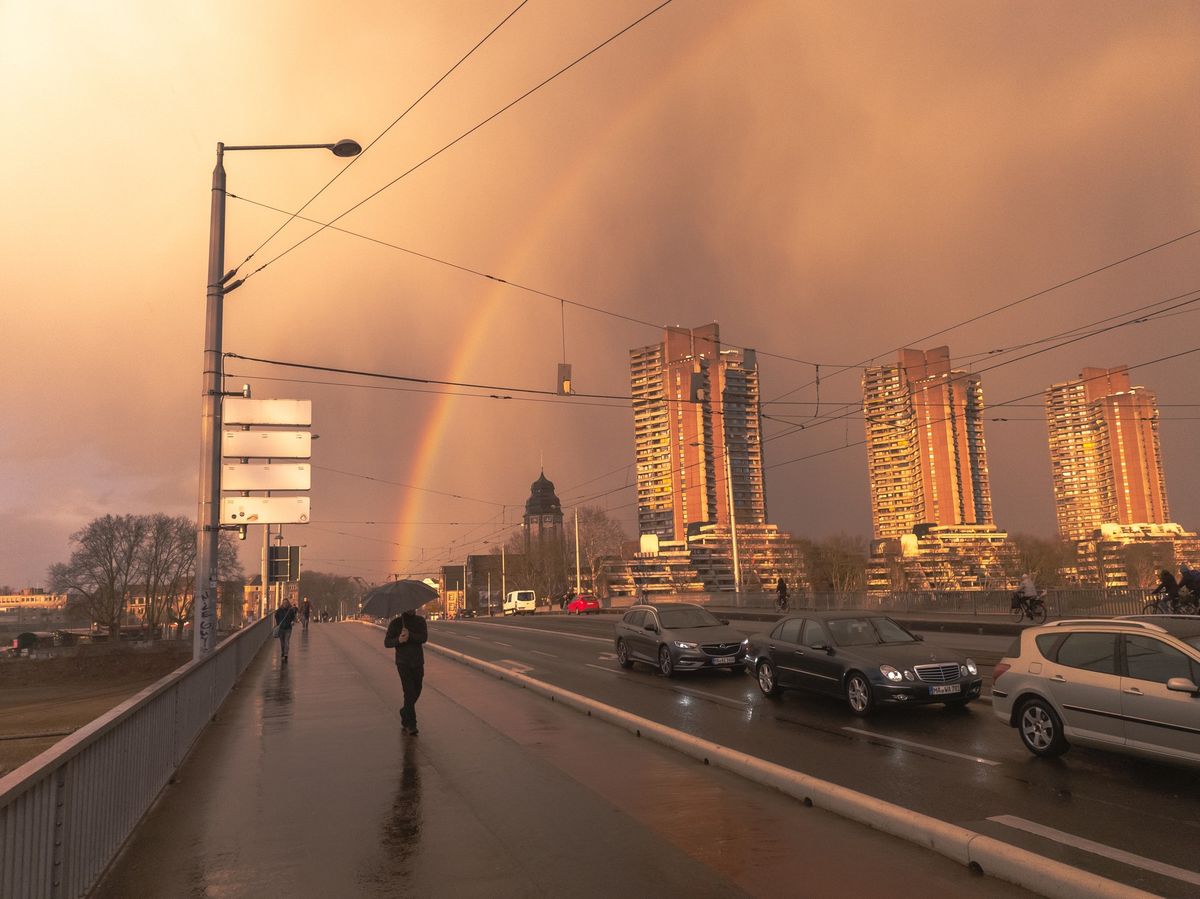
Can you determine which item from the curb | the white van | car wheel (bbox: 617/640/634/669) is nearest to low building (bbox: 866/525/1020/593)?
the white van

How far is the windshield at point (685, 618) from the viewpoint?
18.7 meters

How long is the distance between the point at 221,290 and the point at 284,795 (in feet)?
33.1

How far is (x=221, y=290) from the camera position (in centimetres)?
1503

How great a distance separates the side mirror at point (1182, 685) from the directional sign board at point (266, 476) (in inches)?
608

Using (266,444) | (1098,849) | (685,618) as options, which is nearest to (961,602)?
(685,618)

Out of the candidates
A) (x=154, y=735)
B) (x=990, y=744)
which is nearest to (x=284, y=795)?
(x=154, y=735)

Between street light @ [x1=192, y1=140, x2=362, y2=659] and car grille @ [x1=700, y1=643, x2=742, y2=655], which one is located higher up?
street light @ [x1=192, y1=140, x2=362, y2=659]

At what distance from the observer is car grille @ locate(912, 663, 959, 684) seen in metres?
11.5

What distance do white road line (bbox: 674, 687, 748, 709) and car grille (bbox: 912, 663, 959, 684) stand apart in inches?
113

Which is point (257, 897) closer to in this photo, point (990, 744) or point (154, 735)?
point (154, 735)

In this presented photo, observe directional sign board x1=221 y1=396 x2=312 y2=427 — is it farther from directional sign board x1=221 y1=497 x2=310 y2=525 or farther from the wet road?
the wet road

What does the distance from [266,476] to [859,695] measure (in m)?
12.3

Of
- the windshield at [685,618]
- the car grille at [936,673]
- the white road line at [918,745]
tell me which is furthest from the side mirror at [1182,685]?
the windshield at [685,618]

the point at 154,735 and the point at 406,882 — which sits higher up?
the point at 154,735
